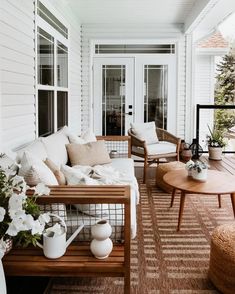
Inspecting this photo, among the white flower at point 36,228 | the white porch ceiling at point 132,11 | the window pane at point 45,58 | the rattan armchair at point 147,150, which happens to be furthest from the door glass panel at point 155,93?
the white flower at point 36,228

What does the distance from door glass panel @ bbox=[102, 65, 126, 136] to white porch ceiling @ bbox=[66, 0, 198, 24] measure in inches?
38.3

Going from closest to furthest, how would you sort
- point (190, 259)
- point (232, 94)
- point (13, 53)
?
point (190, 259) < point (13, 53) < point (232, 94)

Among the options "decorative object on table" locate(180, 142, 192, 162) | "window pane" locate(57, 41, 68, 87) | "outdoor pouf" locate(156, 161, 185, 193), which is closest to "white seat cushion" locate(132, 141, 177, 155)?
"outdoor pouf" locate(156, 161, 185, 193)

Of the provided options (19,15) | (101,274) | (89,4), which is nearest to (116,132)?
(89,4)

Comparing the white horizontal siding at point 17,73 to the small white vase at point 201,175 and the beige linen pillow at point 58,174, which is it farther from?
the small white vase at point 201,175

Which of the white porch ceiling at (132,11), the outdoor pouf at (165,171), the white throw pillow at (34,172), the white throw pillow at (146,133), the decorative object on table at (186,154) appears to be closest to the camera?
the white throw pillow at (34,172)

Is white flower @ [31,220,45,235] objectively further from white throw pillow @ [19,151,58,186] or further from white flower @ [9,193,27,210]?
white throw pillow @ [19,151,58,186]

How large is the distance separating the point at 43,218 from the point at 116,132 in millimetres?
5710

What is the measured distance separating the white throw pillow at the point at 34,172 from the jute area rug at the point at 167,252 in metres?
0.70

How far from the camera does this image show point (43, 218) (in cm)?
183

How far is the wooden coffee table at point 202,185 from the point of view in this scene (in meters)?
3.29

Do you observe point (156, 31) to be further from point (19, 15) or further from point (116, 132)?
point (19, 15)

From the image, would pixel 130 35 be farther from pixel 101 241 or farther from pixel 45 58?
pixel 101 241

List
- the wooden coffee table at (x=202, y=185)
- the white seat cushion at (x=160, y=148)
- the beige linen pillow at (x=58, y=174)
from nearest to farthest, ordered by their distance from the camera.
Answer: the beige linen pillow at (x=58, y=174) < the wooden coffee table at (x=202, y=185) < the white seat cushion at (x=160, y=148)
